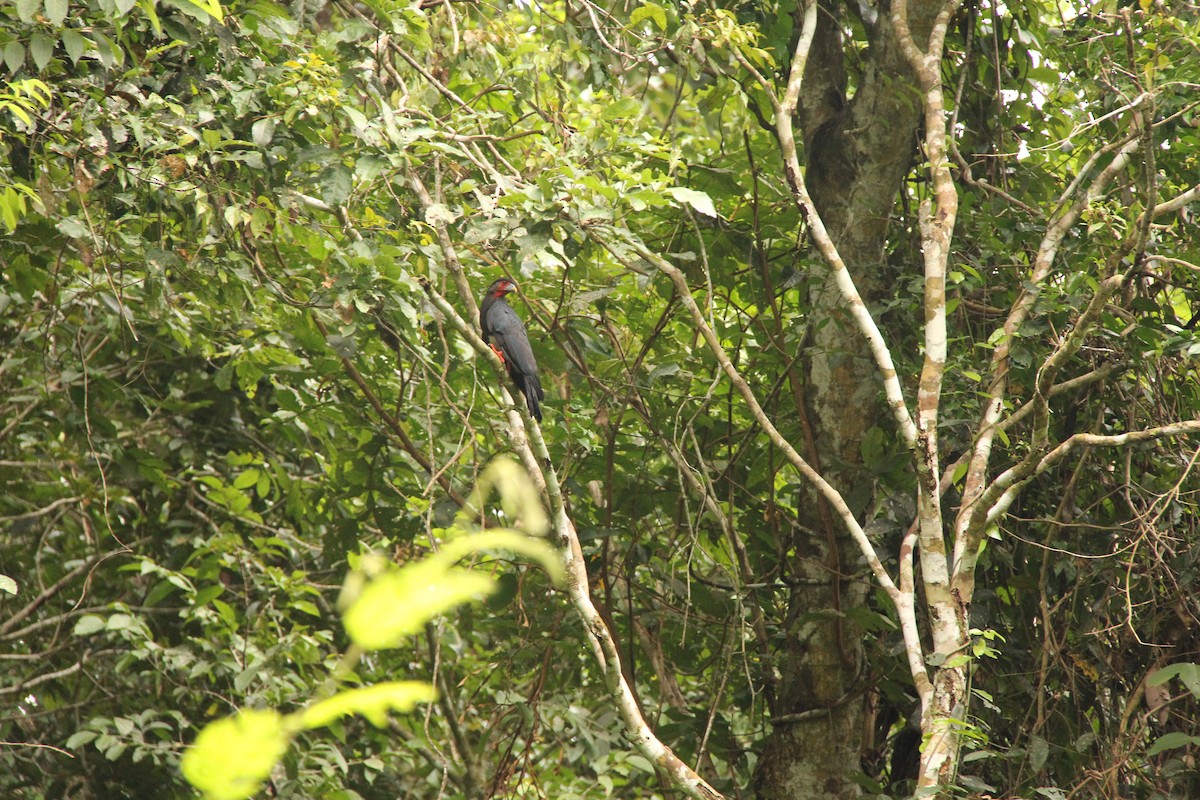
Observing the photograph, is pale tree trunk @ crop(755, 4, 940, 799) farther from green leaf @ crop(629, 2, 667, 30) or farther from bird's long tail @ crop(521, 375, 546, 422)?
bird's long tail @ crop(521, 375, 546, 422)

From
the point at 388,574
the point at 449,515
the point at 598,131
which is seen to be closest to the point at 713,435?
the point at 449,515

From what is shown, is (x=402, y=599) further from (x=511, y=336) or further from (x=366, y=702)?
(x=511, y=336)

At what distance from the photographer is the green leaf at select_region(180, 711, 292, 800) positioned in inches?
14.8

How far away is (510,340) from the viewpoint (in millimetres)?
4660

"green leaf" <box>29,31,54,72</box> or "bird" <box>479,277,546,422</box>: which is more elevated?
"green leaf" <box>29,31,54,72</box>

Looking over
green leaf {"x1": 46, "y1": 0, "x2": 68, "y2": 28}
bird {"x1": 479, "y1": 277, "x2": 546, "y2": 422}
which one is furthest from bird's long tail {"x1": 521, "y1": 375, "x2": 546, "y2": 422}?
green leaf {"x1": 46, "y1": 0, "x2": 68, "y2": 28}

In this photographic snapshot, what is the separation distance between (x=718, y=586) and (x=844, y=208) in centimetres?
160

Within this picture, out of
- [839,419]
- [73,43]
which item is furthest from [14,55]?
[839,419]

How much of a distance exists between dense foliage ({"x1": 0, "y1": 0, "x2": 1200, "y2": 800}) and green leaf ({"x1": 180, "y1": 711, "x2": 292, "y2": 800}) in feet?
7.37

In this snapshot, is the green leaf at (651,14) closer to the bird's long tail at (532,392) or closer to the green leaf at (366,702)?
the bird's long tail at (532,392)

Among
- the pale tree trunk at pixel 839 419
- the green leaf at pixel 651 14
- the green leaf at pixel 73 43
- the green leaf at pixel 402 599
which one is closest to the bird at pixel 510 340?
the pale tree trunk at pixel 839 419

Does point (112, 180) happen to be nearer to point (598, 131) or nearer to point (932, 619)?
point (598, 131)

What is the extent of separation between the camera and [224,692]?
19.3 ft

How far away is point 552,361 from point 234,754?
4.37 meters
